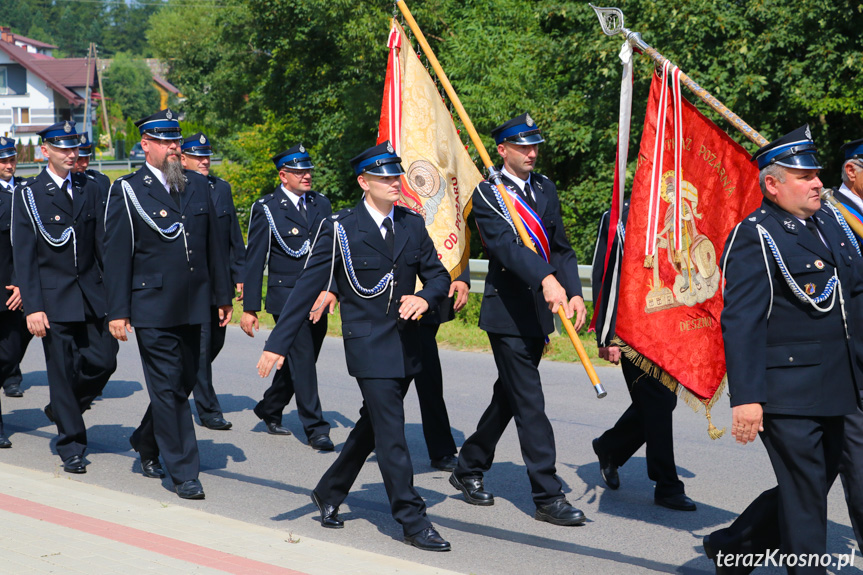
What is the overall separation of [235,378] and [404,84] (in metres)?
4.20

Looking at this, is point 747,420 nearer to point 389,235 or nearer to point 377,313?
point 377,313

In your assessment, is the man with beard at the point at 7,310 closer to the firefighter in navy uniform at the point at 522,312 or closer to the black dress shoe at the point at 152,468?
the black dress shoe at the point at 152,468

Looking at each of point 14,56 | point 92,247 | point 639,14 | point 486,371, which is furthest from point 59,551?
point 14,56

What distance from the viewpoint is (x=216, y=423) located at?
8609 millimetres

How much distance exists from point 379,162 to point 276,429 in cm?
338

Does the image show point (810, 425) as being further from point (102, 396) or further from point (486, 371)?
point (102, 396)

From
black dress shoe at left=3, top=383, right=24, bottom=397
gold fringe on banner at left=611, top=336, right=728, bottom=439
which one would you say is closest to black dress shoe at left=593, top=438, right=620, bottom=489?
gold fringe on banner at left=611, top=336, right=728, bottom=439

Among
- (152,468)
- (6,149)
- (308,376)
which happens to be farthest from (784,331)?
(6,149)

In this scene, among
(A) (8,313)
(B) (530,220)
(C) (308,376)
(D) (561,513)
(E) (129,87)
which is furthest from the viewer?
(E) (129,87)

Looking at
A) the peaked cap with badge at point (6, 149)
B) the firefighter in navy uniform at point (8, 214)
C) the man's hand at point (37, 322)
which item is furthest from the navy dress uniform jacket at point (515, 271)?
the peaked cap with badge at point (6, 149)

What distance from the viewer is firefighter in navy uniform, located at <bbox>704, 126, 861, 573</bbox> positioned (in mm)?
4348

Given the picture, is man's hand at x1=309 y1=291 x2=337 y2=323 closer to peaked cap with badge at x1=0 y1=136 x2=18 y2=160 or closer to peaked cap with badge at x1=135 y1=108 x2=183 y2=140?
peaked cap with badge at x1=135 y1=108 x2=183 y2=140

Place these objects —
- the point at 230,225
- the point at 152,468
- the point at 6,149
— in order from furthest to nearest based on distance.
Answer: the point at 6,149, the point at 230,225, the point at 152,468

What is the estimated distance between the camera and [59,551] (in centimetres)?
536
